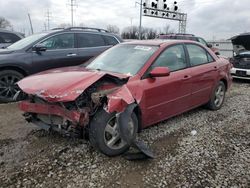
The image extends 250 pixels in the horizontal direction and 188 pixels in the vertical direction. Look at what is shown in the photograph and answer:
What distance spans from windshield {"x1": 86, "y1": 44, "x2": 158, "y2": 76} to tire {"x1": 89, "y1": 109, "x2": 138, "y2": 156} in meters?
0.89

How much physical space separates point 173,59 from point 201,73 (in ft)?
2.76

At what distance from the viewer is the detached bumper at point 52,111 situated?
3.50 meters

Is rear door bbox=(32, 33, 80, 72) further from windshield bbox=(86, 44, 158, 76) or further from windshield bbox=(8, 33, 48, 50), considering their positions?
windshield bbox=(86, 44, 158, 76)

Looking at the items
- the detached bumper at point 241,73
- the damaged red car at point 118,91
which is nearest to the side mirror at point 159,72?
the damaged red car at point 118,91

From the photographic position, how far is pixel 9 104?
6.36 metres

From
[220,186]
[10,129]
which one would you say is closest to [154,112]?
[220,186]

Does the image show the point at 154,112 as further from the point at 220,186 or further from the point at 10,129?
the point at 10,129

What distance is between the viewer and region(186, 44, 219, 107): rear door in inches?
209

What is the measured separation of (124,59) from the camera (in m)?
4.68

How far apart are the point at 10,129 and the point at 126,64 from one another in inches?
90.4

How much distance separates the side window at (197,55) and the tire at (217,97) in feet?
2.44

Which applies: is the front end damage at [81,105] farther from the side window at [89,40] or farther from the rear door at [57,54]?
the side window at [89,40]

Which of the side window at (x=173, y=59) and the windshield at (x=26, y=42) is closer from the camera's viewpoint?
the side window at (x=173, y=59)

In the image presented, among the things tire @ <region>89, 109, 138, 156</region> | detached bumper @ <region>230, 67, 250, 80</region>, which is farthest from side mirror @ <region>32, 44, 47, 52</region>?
detached bumper @ <region>230, 67, 250, 80</region>
